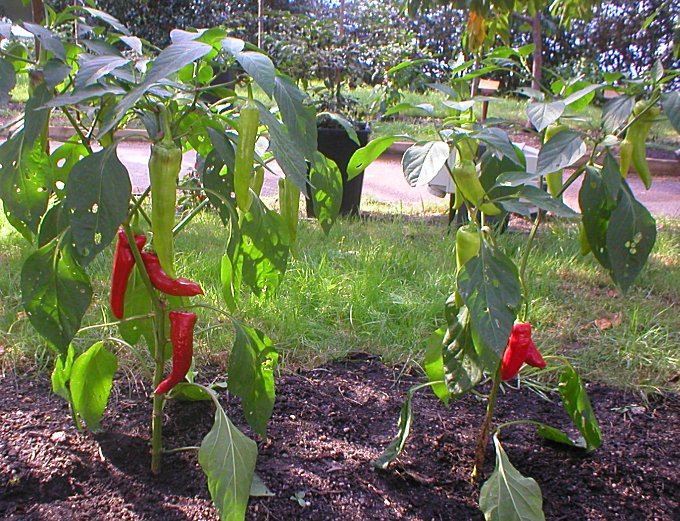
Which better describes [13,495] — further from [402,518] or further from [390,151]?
[390,151]

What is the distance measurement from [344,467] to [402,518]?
22 cm

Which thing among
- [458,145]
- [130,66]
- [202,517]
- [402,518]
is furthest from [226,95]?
[402,518]

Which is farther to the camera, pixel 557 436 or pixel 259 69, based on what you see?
pixel 557 436

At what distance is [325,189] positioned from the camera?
5.30 ft

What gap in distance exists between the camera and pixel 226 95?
4.47ft

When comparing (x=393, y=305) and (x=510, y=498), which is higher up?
(x=510, y=498)

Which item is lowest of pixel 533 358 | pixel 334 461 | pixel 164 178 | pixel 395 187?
pixel 395 187

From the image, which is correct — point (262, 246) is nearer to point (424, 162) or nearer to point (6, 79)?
point (424, 162)

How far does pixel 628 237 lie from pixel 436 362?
0.54 meters

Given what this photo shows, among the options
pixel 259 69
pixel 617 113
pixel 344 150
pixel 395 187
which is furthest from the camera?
pixel 395 187

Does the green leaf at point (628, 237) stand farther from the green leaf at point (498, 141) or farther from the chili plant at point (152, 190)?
the chili plant at point (152, 190)

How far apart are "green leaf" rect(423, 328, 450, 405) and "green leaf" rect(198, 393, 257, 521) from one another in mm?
475

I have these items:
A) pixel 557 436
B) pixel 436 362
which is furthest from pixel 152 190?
pixel 557 436

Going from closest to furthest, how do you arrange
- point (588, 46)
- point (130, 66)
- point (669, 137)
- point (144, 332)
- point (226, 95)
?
point (130, 66) < point (226, 95) < point (144, 332) < point (669, 137) < point (588, 46)
